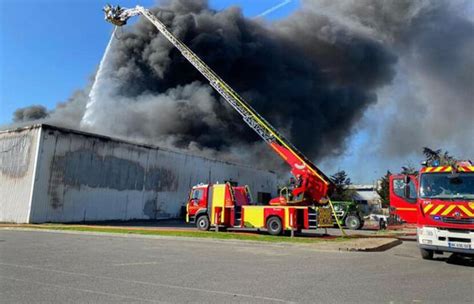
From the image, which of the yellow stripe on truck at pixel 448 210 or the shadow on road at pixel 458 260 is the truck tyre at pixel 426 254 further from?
the yellow stripe on truck at pixel 448 210

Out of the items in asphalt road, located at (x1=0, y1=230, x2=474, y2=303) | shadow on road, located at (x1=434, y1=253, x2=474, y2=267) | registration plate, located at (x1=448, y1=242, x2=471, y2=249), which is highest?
registration plate, located at (x1=448, y1=242, x2=471, y2=249)

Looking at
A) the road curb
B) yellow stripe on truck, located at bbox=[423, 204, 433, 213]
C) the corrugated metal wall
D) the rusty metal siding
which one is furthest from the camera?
the corrugated metal wall

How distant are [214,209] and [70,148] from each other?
31.9ft

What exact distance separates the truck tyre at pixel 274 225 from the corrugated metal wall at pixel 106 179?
11679 millimetres

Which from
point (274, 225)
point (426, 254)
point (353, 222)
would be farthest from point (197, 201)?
point (426, 254)

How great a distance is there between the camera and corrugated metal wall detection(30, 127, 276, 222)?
20.9m

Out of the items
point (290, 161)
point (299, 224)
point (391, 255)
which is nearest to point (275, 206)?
point (299, 224)

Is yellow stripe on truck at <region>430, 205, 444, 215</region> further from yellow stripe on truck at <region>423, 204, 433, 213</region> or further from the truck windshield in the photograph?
the truck windshield

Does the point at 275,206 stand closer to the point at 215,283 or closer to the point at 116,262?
the point at 116,262

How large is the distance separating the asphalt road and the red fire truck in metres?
0.51

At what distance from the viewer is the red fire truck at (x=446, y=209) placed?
866 cm

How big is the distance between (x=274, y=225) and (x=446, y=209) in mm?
7709

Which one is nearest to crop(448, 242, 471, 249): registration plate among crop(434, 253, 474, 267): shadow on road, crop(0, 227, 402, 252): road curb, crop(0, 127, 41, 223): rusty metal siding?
crop(434, 253, 474, 267): shadow on road

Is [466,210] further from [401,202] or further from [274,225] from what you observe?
[274,225]
